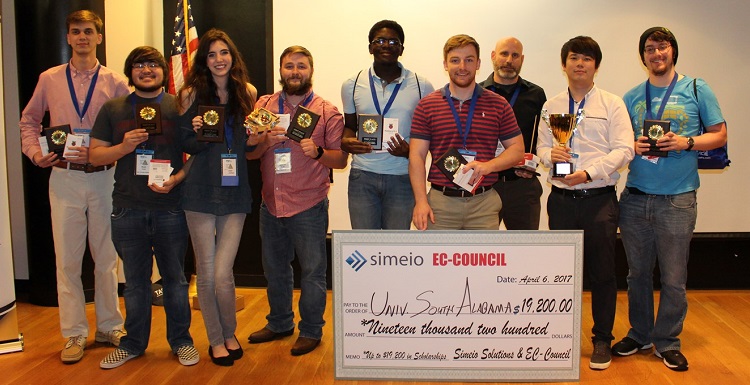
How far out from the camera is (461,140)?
140 inches

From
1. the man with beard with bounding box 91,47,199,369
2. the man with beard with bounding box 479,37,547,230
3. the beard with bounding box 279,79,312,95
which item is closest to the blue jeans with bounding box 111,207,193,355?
the man with beard with bounding box 91,47,199,369

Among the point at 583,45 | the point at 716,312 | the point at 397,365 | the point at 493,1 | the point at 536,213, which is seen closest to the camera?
the point at 397,365

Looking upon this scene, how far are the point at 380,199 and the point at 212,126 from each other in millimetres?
1100

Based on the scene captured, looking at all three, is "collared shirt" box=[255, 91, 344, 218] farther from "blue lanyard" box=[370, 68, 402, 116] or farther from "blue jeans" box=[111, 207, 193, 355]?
"blue jeans" box=[111, 207, 193, 355]

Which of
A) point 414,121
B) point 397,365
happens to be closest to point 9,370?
point 397,365

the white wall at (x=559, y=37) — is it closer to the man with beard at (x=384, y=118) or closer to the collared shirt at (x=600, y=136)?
the man with beard at (x=384, y=118)

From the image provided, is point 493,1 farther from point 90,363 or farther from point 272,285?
point 90,363

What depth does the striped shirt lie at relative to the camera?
3.55 meters

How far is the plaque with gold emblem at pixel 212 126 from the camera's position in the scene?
3.55 metres

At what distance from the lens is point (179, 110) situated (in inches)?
146

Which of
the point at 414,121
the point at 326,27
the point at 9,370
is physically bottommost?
the point at 9,370

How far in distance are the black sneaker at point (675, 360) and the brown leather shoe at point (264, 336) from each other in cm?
240

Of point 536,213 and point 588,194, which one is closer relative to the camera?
point 588,194

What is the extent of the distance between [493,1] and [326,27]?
1.44m
